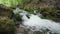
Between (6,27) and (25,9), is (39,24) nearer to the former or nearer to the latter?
(25,9)

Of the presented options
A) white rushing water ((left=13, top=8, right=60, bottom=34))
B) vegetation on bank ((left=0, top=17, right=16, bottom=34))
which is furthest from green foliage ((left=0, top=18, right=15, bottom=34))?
white rushing water ((left=13, top=8, right=60, bottom=34))

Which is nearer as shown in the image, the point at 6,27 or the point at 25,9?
the point at 6,27

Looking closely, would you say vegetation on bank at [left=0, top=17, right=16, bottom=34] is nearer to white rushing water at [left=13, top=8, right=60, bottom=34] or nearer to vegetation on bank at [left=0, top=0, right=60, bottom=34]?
vegetation on bank at [left=0, top=0, right=60, bottom=34]

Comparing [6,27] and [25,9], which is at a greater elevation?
[6,27]

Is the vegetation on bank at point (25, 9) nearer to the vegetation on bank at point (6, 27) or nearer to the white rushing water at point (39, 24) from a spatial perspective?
the vegetation on bank at point (6, 27)

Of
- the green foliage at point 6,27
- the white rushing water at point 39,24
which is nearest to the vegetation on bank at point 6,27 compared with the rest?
the green foliage at point 6,27

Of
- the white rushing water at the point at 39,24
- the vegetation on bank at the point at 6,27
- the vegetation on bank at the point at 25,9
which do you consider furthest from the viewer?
the white rushing water at the point at 39,24

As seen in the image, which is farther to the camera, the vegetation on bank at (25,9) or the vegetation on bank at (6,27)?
the vegetation on bank at (25,9)

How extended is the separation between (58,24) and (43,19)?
0.74m

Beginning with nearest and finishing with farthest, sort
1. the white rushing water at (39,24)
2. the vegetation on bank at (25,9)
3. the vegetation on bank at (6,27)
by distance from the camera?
the vegetation on bank at (6,27) → the vegetation on bank at (25,9) → the white rushing water at (39,24)

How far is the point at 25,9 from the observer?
32.8 feet

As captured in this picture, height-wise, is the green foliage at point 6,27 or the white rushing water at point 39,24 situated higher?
the green foliage at point 6,27

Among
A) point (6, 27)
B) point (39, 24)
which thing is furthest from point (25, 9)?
point (6, 27)

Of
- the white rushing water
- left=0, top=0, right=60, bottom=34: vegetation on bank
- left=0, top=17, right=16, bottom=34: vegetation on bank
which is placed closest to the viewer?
left=0, top=17, right=16, bottom=34: vegetation on bank
